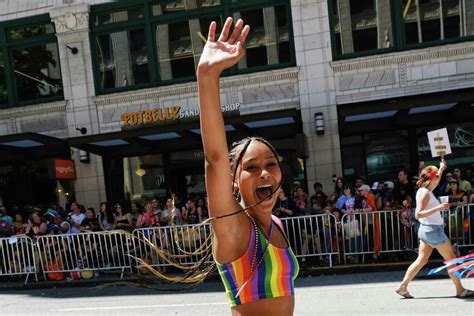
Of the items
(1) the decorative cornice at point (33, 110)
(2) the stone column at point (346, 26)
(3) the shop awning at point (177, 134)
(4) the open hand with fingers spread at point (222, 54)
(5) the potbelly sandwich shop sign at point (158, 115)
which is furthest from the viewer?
(1) the decorative cornice at point (33, 110)

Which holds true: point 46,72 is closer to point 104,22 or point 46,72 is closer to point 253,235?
point 104,22

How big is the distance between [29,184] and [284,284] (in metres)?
15.6

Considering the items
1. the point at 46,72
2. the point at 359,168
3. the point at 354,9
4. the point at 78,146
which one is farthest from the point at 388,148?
the point at 46,72

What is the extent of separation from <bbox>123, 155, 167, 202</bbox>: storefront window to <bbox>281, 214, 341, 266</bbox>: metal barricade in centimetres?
578

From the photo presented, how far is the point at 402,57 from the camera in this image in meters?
13.1

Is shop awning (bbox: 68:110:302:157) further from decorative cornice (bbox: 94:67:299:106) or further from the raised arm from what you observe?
the raised arm

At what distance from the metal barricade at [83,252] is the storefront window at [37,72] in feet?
20.1

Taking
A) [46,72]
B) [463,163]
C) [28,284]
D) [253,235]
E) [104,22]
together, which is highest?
[104,22]

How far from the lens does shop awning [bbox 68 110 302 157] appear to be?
40.6ft

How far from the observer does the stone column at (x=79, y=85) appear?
14820 millimetres

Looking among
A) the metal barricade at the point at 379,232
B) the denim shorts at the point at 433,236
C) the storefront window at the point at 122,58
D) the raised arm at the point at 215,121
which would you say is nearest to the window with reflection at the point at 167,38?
the storefront window at the point at 122,58

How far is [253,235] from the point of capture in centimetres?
186

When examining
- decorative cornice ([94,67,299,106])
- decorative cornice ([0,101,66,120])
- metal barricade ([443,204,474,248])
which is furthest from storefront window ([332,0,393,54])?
decorative cornice ([0,101,66,120])

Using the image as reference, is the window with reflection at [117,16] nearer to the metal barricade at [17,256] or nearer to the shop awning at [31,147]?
the shop awning at [31,147]
